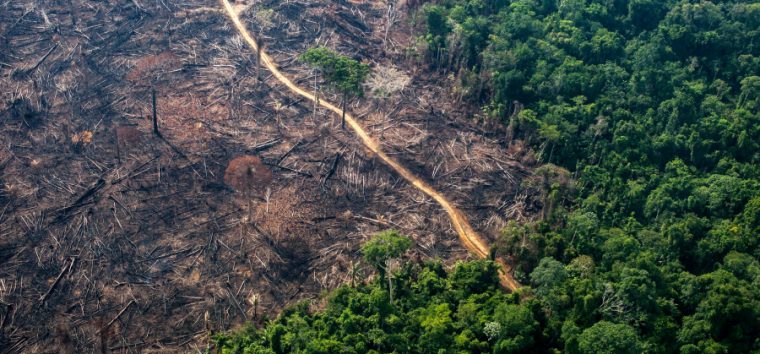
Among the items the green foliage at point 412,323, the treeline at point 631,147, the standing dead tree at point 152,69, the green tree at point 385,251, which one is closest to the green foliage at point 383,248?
the green tree at point 385,251

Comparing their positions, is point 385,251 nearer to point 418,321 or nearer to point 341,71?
point 418,321

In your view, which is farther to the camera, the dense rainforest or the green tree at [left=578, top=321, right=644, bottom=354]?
the dense rainforest

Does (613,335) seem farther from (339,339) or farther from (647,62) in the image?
(647,62)

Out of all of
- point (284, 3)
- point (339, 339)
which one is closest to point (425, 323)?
point (339, 339)

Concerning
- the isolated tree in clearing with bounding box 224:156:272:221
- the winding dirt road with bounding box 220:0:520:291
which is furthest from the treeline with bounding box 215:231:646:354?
the isolated tree in clearing with bounding box 224:156:272:221

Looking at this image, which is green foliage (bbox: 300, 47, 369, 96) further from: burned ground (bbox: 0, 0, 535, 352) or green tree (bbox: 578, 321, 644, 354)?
green tree (bbox: 578, 321, 644, 354)

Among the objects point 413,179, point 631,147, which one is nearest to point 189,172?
point 413,179

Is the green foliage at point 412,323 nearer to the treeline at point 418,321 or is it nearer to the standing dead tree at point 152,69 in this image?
the treeline at point 418,321
